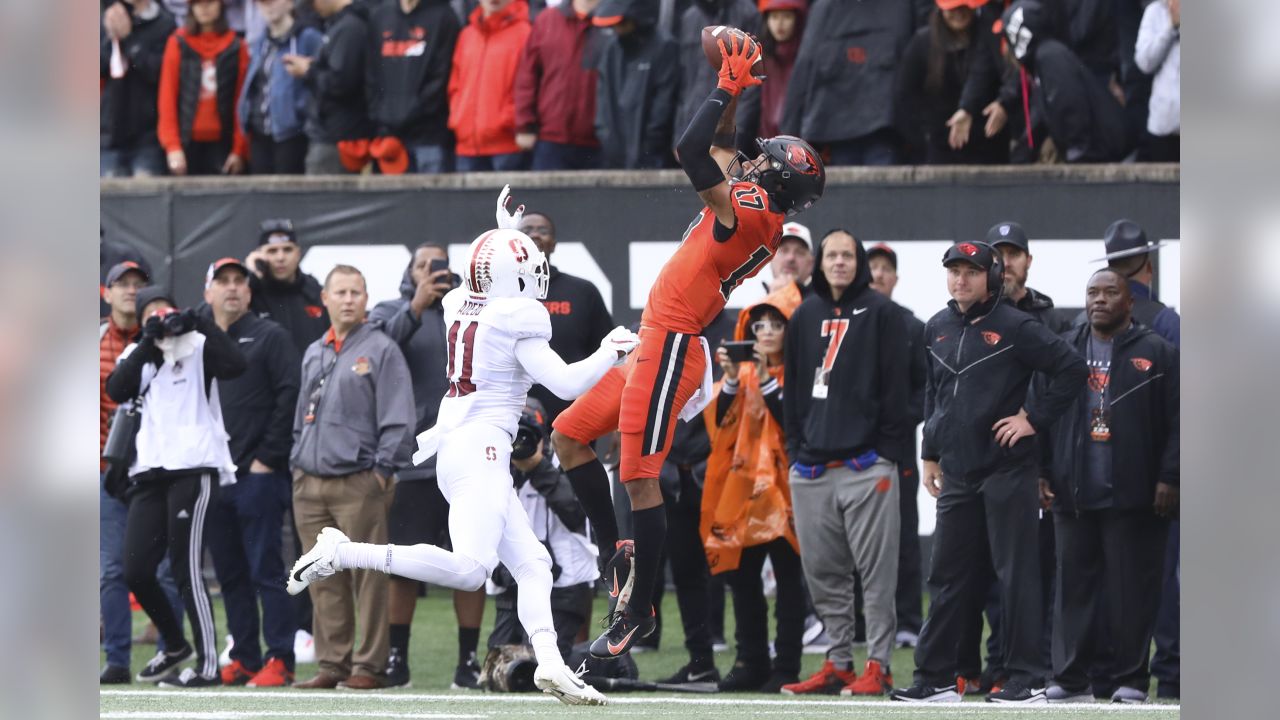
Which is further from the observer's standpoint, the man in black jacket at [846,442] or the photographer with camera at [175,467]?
the photographer with camera at [175,467]

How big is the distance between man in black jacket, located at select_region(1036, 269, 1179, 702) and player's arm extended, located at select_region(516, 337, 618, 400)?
117 inches

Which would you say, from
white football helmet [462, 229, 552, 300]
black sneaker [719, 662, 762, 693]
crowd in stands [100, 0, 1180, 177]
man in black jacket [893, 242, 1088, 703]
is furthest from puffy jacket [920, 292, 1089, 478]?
crowd in stands [100, 0, 1180, 177]

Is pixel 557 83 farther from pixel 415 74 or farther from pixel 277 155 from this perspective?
pixel 277 155

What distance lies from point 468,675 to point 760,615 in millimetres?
1712

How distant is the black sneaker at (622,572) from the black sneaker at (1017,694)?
223cm

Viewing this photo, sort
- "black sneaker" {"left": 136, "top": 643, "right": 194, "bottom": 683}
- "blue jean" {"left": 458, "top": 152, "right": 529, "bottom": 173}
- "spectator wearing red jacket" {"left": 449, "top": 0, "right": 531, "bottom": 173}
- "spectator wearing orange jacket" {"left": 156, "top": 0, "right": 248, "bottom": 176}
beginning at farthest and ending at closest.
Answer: "spectator wearing orange jacket" {"left": 156, "top": 0, "right": 248, "bottom": 176}
"blue jean" {"left": 458, "top": 152, "right": 529, "bottom": 173}
"spectator wearing red jacket" {"left": 449, "top": 0, "right": 531, "bottom": 173}
"black sneaker" {"left": 136, "top": 643, "right": 194, "bottom": 683}

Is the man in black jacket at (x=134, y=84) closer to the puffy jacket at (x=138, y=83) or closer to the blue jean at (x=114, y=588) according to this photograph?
the puffy jacket at (x=138, y=83)

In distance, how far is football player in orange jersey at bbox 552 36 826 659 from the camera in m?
7.28

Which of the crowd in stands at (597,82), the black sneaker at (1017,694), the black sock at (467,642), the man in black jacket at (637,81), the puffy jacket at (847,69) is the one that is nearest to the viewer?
the black sneaker at (1017,694)

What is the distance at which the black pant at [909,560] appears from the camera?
10492 mm

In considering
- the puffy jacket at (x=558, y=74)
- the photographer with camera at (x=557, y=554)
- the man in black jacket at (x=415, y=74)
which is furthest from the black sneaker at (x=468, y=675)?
the man in black jacket at (x=415, y=74)

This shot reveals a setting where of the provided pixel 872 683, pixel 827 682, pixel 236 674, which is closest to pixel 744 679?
pixel 827 682

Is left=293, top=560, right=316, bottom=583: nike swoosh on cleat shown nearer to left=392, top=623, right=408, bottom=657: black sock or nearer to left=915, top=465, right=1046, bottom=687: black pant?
left=392, top=623, right=408, bottom=657: black sock
